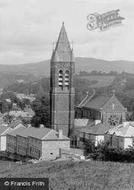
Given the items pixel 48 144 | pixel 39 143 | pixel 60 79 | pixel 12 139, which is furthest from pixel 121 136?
pixel 12 139

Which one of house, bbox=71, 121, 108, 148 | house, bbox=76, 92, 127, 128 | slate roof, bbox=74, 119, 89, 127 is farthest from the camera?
house, bbox=76, 92, 127, 128

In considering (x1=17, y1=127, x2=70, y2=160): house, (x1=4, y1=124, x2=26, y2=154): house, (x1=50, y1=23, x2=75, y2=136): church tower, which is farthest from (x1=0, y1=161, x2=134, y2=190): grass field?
(x1=50, y1=23, x2=75, y2=136): church tower

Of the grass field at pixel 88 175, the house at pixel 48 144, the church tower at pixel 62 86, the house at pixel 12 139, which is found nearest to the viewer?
the grass field at pixel 88 175

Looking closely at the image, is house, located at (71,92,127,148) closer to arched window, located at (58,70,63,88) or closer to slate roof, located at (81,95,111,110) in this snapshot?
slate roof, located at (81,95,111,110)

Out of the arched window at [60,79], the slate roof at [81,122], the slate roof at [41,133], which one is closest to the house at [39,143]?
the slate roof at [41,133]

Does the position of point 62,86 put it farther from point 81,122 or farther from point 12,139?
point 12,139

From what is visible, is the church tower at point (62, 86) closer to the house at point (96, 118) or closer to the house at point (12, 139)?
the house at point (96, 118)

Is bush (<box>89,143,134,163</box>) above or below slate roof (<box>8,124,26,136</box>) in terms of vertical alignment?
below

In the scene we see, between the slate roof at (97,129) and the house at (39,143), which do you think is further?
the slate roof at (97,129)
